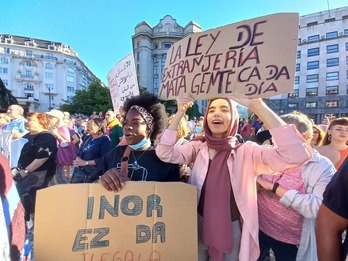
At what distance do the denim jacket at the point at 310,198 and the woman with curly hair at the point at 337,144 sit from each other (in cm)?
147

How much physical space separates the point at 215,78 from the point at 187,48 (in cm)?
33

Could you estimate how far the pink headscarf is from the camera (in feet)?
4.69

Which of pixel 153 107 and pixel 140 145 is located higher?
pixel 153 107

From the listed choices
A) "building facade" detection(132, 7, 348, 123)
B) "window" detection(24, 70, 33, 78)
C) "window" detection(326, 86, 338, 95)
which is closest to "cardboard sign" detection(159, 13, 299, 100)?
"building facade" detection(132, 7, 348, 123)

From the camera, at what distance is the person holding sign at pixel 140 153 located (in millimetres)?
1698

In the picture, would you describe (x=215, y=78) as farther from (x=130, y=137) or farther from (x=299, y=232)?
(x=299, y=232)

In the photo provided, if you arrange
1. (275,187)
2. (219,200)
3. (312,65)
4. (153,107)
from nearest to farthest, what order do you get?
(219,200)
(275,187)
(153,107)
(312,65)

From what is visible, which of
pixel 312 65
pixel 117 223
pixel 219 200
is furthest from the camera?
pixel 312 65

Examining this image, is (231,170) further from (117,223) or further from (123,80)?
(123,80)

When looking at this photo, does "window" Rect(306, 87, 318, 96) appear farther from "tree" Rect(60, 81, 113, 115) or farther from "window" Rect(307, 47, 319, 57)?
"tree" Rect(60, 81, 113, 115)

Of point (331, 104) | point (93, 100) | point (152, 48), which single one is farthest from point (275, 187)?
point (152, 48)

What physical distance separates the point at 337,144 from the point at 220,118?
217cm

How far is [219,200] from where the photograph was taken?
146cm

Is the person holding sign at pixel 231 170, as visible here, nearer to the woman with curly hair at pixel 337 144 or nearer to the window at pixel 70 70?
the woman with curly hair at pixel 337 144
